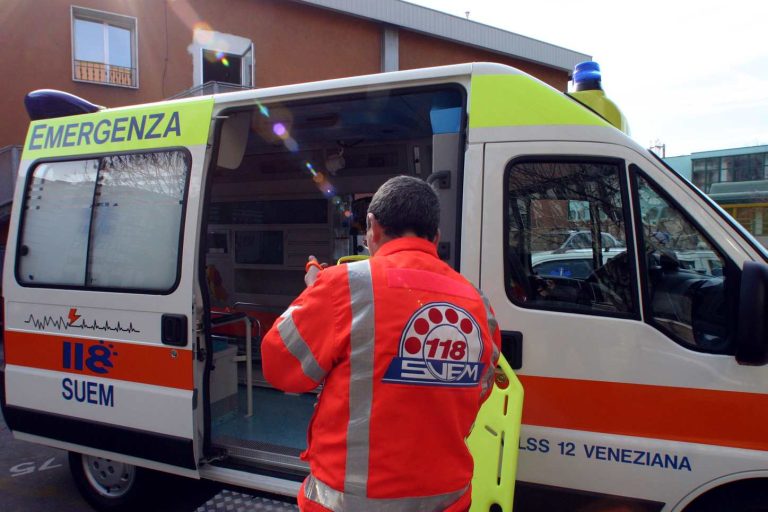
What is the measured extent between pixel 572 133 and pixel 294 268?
4147mm

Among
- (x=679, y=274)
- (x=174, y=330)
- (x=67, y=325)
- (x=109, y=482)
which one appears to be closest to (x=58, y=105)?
(x=67, y=325)

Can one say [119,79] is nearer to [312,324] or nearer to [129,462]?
[129,462]

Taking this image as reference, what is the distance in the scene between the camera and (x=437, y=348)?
1413 millimetres

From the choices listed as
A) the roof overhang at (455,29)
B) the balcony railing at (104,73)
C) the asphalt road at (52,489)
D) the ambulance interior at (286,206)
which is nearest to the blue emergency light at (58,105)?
the ambulance interior at (286,206)

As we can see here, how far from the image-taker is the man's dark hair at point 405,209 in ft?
5.03

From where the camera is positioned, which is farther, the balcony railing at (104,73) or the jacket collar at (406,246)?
the balcony railing at (104,73)

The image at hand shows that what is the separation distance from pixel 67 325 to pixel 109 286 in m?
0.40

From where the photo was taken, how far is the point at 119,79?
11.6 meters

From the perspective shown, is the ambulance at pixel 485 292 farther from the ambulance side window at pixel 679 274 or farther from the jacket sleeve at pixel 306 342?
the jacket sleeve at pixel 306 342

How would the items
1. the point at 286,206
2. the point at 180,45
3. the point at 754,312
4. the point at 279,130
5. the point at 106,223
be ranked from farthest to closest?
the point at 180,45
the point at 286,206
the point at 279,130
the point at 106,223
the point at 754,312

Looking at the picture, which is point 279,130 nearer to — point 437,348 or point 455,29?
point 437,348

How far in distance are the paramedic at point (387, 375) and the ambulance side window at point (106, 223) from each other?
1752 mm

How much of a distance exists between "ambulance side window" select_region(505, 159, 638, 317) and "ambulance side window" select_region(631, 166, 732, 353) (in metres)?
0.12

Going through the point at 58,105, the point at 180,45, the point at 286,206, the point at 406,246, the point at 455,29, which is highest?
the point at 455,29
